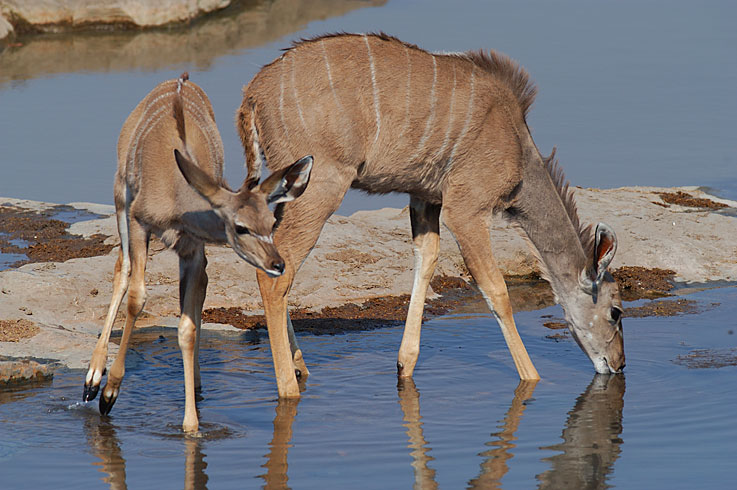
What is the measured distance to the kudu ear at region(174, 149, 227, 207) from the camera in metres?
6.59

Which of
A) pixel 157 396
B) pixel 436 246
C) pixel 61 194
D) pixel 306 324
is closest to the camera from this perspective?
pixel 157 396

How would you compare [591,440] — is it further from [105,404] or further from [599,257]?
[105,404]

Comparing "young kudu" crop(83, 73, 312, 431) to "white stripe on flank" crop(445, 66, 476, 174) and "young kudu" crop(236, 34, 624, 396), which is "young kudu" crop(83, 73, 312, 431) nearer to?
"young kudu" crop(236, 34, 624, 396)

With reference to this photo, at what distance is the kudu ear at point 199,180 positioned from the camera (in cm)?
659

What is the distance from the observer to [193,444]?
703cm

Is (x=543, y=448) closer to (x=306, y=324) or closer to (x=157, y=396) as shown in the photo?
(x=157, y=396)

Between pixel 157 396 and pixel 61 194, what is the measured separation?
20.7 ft

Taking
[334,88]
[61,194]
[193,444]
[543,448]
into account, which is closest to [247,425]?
[193,444]

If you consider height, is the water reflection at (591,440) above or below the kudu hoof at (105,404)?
above

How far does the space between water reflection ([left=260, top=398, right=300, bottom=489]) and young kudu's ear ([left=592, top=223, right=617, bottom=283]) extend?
2.53 m

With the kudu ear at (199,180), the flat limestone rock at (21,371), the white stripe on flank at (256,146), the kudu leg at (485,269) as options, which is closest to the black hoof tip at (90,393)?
the flat limestone rock at (21,371)

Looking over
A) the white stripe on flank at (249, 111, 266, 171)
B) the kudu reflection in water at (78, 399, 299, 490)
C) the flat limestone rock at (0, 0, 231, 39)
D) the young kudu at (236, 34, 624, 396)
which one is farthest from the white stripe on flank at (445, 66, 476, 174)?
the flat limestone rock at (0, 0, 231, 39)

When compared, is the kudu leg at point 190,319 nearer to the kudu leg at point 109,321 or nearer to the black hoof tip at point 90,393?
the kudu leg at point 109,321

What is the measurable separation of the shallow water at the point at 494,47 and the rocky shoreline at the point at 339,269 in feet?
5.37
